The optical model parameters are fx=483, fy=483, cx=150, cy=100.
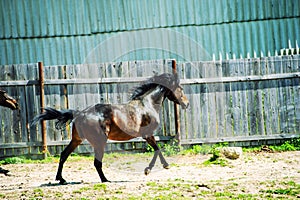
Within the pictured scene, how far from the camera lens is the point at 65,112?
8586mm

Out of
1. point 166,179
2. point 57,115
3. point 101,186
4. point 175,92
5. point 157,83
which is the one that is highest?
point 157,83

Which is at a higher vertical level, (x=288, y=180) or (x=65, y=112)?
(x=65, y=112)

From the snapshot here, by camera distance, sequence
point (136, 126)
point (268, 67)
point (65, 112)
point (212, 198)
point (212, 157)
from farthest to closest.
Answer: point (268, 67)
point (212, 157)
point (136, 126)
point (65, 112)
point (212, 198)

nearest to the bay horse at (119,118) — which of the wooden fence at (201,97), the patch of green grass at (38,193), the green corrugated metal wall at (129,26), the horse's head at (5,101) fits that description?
the patch of green grass at (38,193)

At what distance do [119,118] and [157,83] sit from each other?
1.34 m

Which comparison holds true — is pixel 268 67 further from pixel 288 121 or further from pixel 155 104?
pixel 155 104

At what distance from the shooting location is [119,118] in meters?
8.85

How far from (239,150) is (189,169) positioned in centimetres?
144

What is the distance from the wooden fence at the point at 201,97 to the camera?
39.0ft

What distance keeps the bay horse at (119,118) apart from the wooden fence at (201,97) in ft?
6.24

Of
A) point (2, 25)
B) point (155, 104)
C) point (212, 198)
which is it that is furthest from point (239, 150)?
point (2, 25)

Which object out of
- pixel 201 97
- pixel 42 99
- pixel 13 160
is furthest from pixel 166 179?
Answer: pixel 13 160

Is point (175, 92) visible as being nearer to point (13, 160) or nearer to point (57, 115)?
point (57, 115)

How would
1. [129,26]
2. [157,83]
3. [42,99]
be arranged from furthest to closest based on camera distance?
[129,26]
[42,99]
[157,83]
